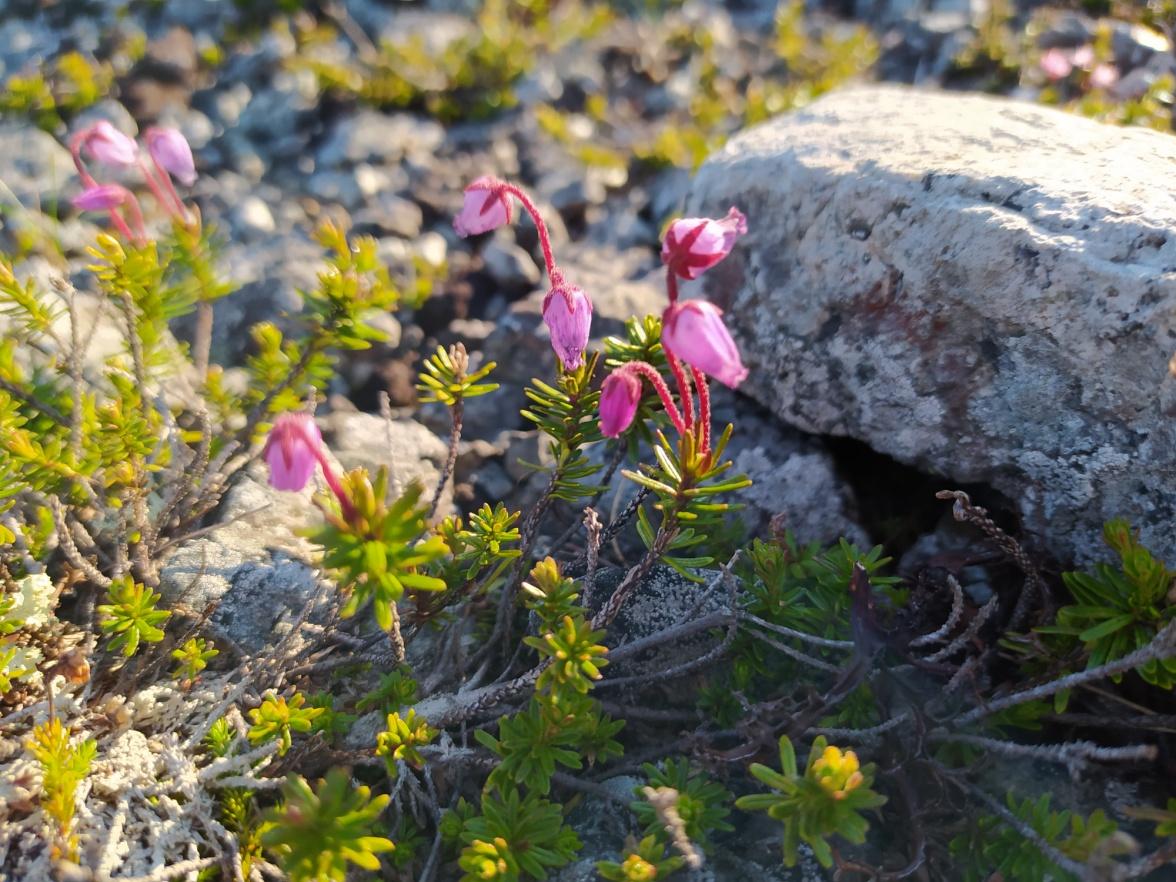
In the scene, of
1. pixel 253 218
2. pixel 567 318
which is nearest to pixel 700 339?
pixel 567 318

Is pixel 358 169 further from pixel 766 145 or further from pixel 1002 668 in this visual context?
pixel 1002 668

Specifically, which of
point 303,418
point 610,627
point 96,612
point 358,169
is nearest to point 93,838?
point 96,612

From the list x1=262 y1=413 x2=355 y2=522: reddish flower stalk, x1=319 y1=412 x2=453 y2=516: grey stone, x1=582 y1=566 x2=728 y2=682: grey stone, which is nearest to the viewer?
x1=262 y1=413 x2=355 y2=522: reddish flower stalk

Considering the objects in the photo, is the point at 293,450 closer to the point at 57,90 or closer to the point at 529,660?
the point at 529,660

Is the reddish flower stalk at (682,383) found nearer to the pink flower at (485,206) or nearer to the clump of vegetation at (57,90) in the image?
the pink flower at (485,206)

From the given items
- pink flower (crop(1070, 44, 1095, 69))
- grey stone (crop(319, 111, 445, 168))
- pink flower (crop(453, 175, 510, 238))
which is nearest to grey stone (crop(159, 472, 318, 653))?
pink flower (crop(453, 175, 510, 238))

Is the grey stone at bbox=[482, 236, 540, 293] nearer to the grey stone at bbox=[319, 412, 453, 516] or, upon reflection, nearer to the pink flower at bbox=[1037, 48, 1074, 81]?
the grey stone at bbox=[319, 412, 453, 516]
